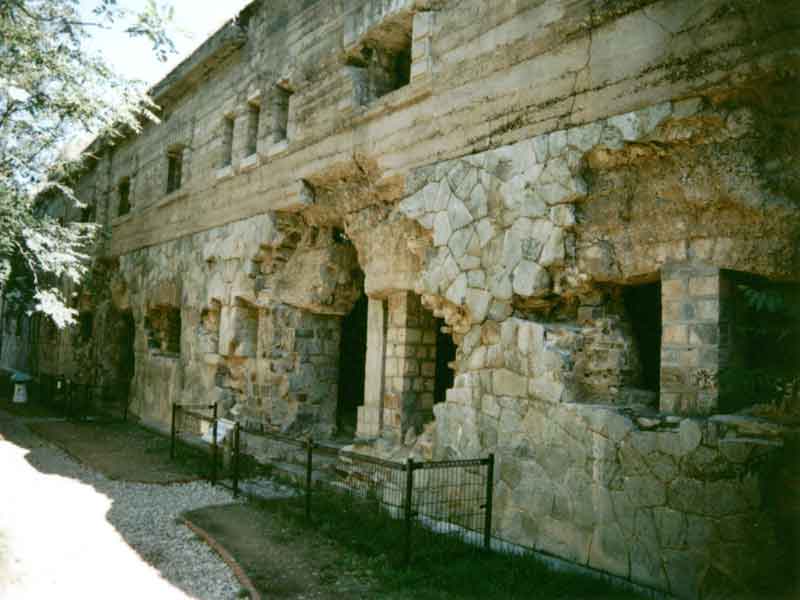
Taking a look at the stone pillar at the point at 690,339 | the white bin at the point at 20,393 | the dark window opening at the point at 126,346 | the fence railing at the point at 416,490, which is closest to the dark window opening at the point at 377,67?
the fence railing at the point at 416,490

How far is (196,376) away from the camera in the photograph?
37.1 feet

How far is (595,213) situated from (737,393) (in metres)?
1.70

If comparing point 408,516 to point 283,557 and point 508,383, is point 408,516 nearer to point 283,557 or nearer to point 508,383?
point 283,557

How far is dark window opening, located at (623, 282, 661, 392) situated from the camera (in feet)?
18.4

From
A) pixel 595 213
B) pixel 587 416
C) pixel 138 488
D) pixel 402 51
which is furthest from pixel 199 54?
pixel 587 416

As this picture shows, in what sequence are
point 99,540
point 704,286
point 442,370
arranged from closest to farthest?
point 704,286
point 99,540
point 442,370

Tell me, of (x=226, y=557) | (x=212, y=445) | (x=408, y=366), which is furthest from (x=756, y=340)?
(x=212, y=445)

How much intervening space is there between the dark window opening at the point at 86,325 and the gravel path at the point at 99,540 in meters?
9.78

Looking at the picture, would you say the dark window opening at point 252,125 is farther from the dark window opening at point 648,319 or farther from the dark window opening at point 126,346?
the dark window opening at point 126,346

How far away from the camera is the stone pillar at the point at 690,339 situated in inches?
176

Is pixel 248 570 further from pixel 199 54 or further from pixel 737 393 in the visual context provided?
pixel 199 54

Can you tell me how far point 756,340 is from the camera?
4.75 metres

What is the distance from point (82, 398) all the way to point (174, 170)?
6.00 metres

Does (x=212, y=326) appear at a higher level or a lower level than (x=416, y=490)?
higher
